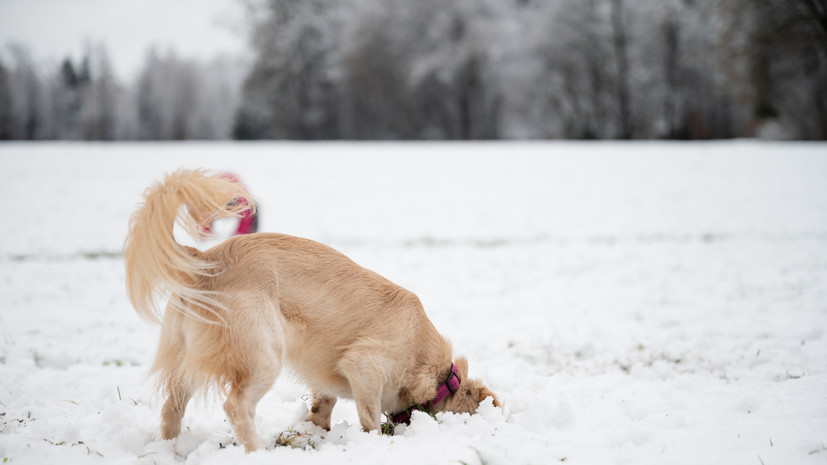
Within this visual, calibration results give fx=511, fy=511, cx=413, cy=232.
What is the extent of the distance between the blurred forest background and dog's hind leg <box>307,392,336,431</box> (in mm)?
27467

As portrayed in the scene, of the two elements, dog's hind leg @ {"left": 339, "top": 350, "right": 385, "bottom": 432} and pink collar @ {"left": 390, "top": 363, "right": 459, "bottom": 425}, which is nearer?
dog's hind leg @ {"left": 339, "top": 350, "right": 385, "bottom": 432}

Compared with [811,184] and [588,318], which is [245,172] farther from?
[811,184]

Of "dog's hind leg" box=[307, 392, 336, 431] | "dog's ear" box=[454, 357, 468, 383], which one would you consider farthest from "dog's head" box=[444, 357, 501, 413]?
"dog's hind leg" box=[307, 392, 336, 431]

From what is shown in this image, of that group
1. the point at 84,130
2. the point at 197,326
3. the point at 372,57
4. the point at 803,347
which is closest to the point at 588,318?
the point at 803,347

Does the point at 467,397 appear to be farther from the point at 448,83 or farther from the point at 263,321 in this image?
the point at 448,83

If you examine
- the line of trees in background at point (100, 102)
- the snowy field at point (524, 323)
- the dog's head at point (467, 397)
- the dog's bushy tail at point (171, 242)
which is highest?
the line of trees in background at point (100, 102)

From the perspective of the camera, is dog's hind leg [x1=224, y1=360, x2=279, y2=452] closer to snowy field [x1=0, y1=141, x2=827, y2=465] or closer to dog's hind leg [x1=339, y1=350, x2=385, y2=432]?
snowy field [x1=0, y1=141, x2=827, y2=465]

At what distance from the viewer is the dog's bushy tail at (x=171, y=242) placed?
2709mm

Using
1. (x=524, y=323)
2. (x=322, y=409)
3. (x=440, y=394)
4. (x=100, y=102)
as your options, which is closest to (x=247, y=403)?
(x=322, y=409)

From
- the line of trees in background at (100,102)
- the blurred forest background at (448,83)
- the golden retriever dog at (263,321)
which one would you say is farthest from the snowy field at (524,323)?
the line of trees in background at (100,102)

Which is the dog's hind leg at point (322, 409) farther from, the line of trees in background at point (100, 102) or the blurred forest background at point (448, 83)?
the line of trees in background at point (100, 102)

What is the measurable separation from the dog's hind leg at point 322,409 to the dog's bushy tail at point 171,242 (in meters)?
0.98

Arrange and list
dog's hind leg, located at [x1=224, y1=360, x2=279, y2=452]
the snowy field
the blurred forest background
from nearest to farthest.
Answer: dog's hind leg, located at [x1=224, y1=360, x2=279, y2=452] → the snowy field → the blurred forest background

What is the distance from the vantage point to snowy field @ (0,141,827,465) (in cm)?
287
